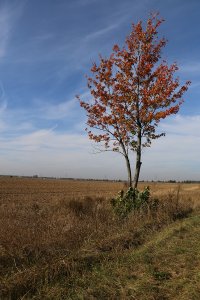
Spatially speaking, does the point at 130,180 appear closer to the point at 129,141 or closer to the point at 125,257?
the point at 129,141

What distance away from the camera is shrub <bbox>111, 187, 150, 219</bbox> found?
44.3 feet

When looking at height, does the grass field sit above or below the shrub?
below

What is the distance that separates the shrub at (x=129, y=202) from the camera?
13.5 m

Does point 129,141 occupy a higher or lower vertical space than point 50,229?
higher

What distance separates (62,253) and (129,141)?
8359mm

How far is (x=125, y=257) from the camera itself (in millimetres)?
7441

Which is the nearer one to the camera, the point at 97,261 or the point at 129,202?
the point at 97,261

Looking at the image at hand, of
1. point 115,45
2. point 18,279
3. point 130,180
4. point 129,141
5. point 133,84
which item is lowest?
point 18,279

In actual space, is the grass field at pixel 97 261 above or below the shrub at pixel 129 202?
below

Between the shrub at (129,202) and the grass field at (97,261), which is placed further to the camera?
A: the shrub at (129,202)

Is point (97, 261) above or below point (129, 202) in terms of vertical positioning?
below

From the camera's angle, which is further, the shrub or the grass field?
the shrub

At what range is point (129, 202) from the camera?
1384cm

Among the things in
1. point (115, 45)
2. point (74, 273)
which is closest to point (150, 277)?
point (74, 273)
